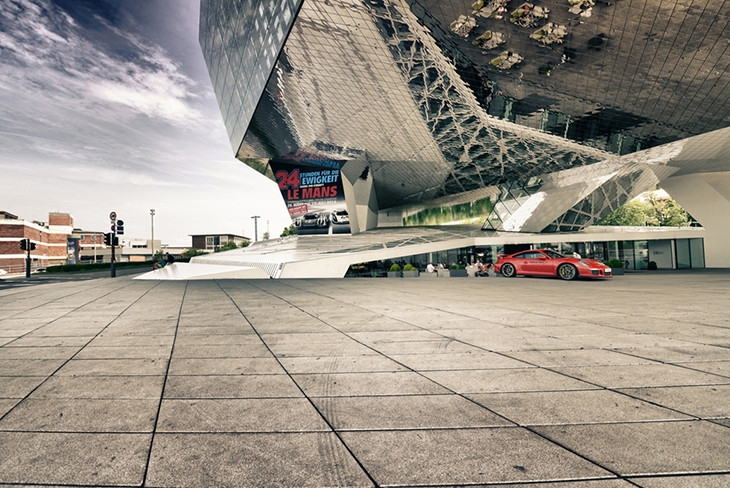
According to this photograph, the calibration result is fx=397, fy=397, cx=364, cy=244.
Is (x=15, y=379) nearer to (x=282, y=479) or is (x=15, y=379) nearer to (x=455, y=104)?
(x=282, y=479)

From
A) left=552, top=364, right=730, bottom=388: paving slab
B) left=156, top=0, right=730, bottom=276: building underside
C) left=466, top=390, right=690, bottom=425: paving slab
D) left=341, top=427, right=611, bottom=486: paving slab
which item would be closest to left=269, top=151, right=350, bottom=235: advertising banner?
left=156, top=0, right=730, bottom=276: building underside

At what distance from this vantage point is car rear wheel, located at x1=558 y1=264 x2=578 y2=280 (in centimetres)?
1567

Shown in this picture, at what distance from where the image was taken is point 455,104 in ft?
73.8

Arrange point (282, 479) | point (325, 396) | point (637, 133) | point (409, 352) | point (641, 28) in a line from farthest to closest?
1. point (637, 133)
2. point (641, 28)
3. point (409, 352)
4. point (325, 396)
5. point (282, 479)

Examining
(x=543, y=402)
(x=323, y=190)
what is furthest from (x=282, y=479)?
(x=323, y=190)

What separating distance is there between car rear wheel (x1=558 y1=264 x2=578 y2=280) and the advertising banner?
25988 millimetres

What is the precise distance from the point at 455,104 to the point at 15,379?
73.9 feet

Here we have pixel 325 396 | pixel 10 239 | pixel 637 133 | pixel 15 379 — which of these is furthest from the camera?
pixel 10 239

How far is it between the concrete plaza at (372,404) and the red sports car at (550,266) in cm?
952

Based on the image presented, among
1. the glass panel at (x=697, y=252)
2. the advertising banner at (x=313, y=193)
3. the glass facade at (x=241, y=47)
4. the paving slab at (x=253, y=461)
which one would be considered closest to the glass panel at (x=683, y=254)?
the glass panel at (x=697, y=252)

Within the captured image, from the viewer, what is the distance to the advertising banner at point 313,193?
39688 mm

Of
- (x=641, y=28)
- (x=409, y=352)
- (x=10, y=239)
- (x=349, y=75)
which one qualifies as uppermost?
(x=349, y=75)

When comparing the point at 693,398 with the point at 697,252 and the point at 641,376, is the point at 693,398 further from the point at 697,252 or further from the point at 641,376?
the point at 697,252

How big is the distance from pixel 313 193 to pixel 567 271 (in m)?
28.8
